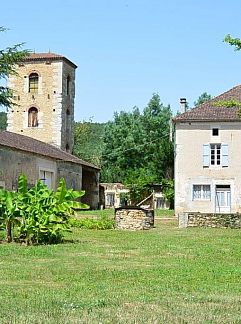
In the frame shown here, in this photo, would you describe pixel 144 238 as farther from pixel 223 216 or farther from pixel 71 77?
pixel 71 77

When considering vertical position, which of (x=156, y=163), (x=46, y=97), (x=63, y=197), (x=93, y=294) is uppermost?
(x=46, y=97)

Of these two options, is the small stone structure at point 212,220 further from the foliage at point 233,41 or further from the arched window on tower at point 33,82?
the arched window on tower at point 33,82

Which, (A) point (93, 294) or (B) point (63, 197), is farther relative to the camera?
(B) point (63, 197)

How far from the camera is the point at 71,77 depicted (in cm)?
5025

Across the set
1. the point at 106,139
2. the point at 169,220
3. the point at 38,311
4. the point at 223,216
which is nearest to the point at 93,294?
the point at 38,311

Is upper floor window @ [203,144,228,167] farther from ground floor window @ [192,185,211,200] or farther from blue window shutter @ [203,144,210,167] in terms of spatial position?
ground floor window @ [192,185,211,200]

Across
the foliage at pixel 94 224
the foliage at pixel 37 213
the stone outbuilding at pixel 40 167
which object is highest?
the stone outbuilding at pixel 40 167

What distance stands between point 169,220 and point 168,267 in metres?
18.2

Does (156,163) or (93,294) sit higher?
(156,163)

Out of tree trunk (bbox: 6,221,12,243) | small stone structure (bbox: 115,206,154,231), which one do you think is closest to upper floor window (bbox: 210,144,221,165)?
small stone structure (bbox: 115,206,154,231)

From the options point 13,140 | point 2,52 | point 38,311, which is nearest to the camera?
point 38,311

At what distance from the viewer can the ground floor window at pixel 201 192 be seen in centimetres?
3850

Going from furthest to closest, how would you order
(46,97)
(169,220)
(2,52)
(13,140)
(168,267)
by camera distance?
(46,97), (13,140), (169,220), (2,52), (168,267)

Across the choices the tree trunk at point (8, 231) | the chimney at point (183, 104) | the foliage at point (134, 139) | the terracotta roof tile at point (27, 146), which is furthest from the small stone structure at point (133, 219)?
the foliage at point (134, 139)
